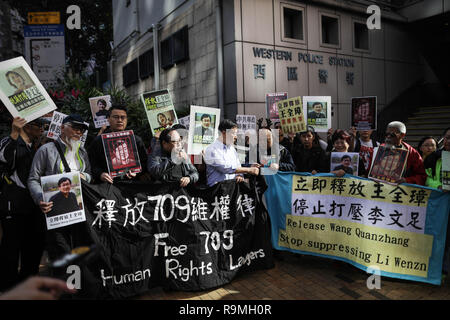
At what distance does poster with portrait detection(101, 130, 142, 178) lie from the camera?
332 cm

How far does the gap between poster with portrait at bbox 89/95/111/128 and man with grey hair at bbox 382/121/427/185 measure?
13.5 feet

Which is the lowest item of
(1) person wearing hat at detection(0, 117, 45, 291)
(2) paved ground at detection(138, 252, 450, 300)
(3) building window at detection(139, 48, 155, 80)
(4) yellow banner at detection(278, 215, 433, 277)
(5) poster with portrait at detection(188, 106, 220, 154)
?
(2) paved ground at detection(138, 252, 450, 300)

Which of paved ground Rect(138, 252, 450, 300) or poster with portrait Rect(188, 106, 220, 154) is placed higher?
poster with portrait Rect(188, 106, 220, 154)

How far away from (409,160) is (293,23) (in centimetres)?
724

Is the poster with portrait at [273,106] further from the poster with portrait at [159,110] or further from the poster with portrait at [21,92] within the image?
the poster with portrait at [21,92]

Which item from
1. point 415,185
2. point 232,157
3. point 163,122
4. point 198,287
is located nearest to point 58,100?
point 163,122

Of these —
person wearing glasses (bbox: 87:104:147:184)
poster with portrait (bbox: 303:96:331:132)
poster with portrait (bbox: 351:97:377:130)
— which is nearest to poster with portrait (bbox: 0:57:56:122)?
person wearing glasses (bbox: 87:104:147:184)

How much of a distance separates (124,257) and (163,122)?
215cm

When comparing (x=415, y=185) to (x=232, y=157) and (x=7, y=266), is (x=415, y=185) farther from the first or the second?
(x=7, y=266)

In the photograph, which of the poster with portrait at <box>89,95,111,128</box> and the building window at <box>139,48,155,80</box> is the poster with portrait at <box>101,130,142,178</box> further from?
the building window at <box>139,48,155,80</box>

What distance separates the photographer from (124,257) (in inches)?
134

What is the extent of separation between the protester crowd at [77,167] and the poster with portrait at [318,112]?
3.72 ft

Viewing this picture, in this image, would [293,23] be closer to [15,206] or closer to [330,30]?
[330,30]

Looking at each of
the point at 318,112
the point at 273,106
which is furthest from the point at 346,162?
the point at 273,106
